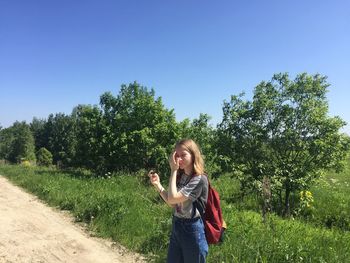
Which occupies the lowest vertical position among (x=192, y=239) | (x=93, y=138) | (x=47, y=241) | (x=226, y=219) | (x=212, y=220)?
(x=47, y=241)

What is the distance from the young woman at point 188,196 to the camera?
148 inches

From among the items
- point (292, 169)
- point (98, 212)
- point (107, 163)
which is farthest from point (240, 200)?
point (107, 163)

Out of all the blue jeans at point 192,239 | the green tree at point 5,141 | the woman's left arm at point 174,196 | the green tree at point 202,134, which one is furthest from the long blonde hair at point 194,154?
the green tree at point 5,141

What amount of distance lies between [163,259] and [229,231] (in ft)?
4.29

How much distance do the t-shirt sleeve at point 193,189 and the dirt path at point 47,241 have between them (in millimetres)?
3305

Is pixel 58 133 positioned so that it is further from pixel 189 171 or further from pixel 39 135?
pixel 189 171

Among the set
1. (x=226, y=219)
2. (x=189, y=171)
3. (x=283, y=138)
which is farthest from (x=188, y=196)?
(x=283, y=138)

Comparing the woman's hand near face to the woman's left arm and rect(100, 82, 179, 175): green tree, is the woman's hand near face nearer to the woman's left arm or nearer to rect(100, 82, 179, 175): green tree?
the woman's left arm

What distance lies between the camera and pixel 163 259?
6.35 metres

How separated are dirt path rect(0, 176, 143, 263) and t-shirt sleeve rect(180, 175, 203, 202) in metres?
3.30

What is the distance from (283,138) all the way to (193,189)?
765 cm

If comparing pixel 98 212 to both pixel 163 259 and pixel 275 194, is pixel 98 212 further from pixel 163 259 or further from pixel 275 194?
pixel 275 194

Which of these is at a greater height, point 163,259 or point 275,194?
point 275,194

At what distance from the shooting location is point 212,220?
387 centimetres
